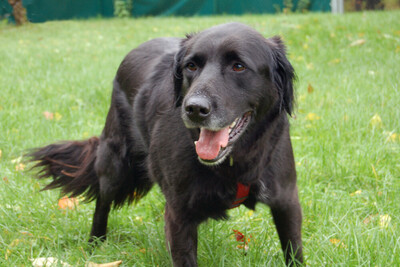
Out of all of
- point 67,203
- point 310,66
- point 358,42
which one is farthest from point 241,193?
point 358,42

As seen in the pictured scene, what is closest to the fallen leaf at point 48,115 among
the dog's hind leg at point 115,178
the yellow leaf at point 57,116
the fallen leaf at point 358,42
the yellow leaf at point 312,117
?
the yellow leaf at point 57,116

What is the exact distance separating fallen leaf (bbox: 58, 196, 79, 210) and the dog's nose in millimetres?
1662

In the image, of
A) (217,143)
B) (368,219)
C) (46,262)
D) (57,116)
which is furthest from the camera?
(57,116)

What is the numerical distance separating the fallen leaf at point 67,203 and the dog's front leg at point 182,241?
1228 mm

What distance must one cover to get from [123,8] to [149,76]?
47.0ft

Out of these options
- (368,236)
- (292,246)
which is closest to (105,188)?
(292,246)

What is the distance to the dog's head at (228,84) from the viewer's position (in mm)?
2146

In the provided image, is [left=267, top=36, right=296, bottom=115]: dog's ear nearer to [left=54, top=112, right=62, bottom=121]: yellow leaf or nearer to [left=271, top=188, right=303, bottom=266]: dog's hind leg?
[left=271, top=188, right=303, bottom=266]: dog's hind leg

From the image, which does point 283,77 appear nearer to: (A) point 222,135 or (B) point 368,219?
(A) point 222,135

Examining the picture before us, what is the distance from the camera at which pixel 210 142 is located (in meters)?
2.24

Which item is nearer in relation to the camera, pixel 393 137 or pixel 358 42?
pixel 393 137

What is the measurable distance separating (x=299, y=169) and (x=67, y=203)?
5.59 feet

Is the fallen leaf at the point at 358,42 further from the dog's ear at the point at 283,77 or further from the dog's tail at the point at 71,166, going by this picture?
the dog's ear at the point at 283,77

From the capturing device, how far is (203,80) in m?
2.21
